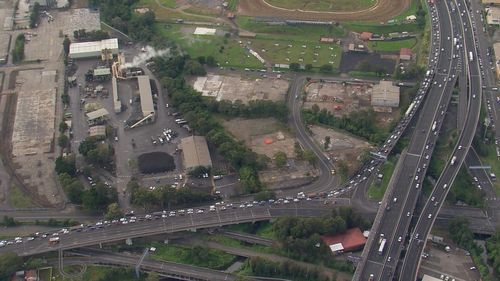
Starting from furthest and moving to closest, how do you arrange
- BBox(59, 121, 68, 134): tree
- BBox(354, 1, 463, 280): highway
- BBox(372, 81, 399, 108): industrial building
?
BBox(372, 81, 399, 108): industrial building < BBox(59, 121, 68, 134): tree < BBox(354, 1, 463, 280): highway

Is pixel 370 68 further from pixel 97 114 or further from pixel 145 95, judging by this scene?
pixel 97 114

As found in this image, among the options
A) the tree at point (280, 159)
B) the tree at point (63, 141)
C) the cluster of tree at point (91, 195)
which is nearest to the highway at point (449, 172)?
the tree at point (280, 159)

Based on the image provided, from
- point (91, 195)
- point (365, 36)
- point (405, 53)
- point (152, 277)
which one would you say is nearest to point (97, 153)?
point (91, 195)

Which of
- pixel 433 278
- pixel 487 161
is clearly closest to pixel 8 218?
pixel 433 278

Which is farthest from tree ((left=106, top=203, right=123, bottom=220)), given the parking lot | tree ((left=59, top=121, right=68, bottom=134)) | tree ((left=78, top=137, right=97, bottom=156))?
tree ((left=59, top=121, right=68, bottom=134))

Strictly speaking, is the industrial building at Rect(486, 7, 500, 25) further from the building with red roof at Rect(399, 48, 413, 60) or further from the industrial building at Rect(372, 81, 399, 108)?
the industrial building at Rect(372, 81, 399, 108)
